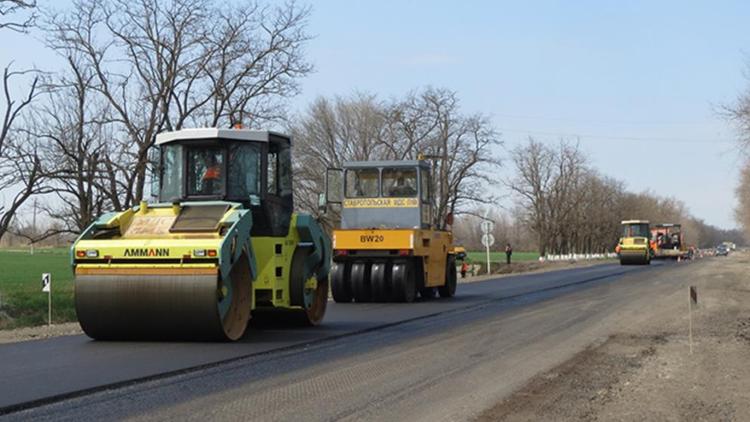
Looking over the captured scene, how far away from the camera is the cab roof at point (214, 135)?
13.4 meters

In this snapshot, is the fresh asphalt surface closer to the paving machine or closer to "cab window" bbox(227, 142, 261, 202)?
"cab window" bbox(227, 142, 261, 202)

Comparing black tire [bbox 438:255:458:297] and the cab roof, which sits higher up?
the cab roof

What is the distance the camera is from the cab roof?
13359mm

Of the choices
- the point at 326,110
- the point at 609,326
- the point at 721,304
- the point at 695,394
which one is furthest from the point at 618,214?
the point at 695,394

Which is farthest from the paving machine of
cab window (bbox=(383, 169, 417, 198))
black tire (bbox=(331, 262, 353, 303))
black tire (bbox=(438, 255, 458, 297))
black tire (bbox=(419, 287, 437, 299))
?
black tire (bbox=(331, 262, 353, 303))

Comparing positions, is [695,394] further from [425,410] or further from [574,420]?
[425,410]

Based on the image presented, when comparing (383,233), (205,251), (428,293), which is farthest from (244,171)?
(428,293)

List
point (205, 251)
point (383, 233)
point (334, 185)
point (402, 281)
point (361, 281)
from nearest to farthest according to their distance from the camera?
point (205, 251) < point (402, 281) < point (383, 233) < point (361, 281) < point (334, 185)

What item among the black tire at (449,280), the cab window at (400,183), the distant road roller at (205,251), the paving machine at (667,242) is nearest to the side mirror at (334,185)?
the cab window at (400,183)

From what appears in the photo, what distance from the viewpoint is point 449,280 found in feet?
78.8

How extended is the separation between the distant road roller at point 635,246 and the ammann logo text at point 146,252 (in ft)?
157

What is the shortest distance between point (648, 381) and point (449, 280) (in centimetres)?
1451

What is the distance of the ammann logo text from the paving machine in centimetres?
6140

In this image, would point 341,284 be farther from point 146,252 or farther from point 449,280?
point 146,252
